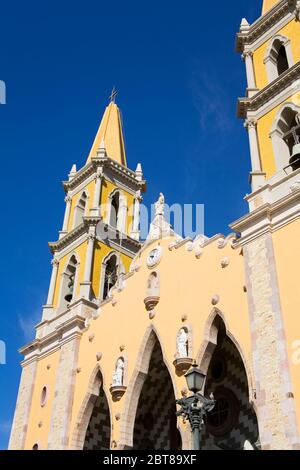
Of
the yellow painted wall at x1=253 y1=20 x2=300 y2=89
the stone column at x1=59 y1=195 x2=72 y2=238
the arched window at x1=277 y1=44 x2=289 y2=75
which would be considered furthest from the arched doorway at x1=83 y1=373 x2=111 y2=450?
the arched window at x1=277 y1=44 x2=289 y2=75

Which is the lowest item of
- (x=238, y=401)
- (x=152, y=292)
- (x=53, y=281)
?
(x=238, y=401)

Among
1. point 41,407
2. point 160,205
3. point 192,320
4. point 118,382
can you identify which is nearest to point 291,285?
point 192,320

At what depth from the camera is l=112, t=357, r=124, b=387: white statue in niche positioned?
17453 mm

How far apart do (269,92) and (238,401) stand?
946 centimetres

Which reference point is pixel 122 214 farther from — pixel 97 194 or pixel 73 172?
A: pixel 73 172

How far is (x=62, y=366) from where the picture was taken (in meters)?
20.5

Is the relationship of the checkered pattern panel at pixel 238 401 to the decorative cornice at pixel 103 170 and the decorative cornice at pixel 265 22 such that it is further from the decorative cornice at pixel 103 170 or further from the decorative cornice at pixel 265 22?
the decorative cornice at pixel 103 170

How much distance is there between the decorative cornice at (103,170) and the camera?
2642 centimetres

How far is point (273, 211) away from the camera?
15.1m

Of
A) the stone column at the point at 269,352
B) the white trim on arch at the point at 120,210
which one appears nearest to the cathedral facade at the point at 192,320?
the stone column at the point at 269,352

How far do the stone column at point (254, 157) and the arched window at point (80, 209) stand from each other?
1052 centimetres

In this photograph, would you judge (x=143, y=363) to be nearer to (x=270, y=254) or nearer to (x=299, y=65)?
(x=270, y=254)
